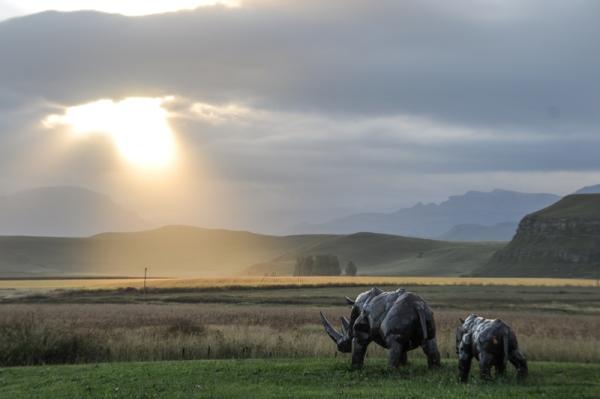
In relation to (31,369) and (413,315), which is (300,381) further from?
(31,369)

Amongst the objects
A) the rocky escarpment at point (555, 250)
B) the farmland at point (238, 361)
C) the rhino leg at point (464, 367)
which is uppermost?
the rocky escarpment at point (555, 250)

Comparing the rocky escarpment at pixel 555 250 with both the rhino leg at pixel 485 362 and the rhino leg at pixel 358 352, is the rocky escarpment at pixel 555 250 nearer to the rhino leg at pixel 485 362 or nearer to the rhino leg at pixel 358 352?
the rhino leg at pixel 358 352

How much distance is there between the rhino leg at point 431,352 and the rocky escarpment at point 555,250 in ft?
504

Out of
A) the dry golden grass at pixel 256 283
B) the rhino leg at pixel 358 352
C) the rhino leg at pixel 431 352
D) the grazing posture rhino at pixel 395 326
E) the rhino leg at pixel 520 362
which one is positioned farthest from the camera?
the dry golden grass at pixel 256 283

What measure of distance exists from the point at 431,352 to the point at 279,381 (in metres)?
5.09

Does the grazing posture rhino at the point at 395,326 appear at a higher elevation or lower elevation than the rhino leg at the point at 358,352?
higher

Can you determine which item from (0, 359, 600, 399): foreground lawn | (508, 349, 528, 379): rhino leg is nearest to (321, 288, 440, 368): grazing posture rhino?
(0, 359, 600, 399): foreground lawn

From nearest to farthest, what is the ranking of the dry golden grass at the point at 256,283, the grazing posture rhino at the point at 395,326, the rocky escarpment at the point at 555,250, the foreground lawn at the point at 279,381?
the foreground lawn at the point at 279,381 < the grazing posture rhino at the point at 395,326 < the dry golden grass at the point at 256,283 < the rocky escarpment at the point at 555,250

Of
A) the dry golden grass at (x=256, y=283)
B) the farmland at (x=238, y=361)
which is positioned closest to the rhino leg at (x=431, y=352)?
the farmland at (x=238, y=361)

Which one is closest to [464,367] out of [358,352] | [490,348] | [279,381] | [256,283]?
[490,348]

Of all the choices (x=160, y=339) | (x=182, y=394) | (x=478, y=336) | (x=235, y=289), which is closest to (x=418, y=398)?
(x=478, y=336)

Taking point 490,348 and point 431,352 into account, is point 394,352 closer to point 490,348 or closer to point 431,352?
point 431,352

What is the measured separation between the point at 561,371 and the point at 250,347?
43.8 feet

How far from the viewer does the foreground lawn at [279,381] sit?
17219 millimetres
